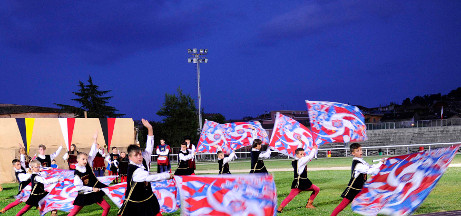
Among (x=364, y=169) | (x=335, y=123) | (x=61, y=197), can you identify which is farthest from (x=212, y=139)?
(x=364, y=169)

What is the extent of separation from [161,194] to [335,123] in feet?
16.5

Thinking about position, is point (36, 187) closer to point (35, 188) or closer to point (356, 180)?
point (35, 188)

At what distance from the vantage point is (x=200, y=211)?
5508mm

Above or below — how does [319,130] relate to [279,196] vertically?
above

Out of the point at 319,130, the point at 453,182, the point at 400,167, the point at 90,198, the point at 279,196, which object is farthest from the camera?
the point at 453,182

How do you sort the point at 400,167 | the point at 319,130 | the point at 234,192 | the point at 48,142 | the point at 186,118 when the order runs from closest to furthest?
the point at 234,192 → the point at 400,167 → the point at 319,130 → the point at 48,142 → the point at 186,118

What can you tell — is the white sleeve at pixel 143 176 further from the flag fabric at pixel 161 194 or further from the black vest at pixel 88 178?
the black vest at pixel 88 178

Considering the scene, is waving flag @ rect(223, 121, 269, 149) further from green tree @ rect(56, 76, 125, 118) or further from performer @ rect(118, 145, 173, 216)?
green tree @ rect(56, 76, 125, 118)

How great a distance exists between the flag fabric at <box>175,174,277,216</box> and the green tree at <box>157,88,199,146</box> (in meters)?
54.7

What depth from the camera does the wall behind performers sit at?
87.9 feet

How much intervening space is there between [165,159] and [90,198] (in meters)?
9.22

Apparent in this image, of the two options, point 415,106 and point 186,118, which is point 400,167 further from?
point 415,106

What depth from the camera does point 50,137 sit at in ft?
93.3

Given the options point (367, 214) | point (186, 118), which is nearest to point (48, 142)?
point (367, 214)
